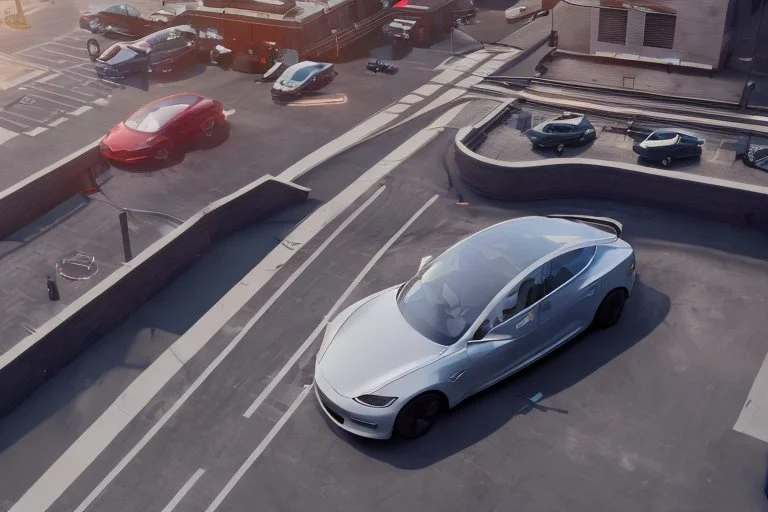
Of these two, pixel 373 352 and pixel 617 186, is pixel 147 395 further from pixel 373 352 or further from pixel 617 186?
pixel 617 186

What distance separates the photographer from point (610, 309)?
12.1 m

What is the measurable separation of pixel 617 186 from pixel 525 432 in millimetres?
7209

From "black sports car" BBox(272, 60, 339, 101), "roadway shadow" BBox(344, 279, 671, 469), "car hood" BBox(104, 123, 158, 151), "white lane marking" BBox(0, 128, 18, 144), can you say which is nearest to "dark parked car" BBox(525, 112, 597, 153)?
"roadway shadow" BBox(344, 279, 671, 469)

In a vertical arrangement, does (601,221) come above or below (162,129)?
above

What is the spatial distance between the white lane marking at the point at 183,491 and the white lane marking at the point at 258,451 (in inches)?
17.9

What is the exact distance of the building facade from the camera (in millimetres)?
25656

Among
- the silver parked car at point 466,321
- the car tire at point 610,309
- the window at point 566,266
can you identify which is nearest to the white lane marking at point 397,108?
the silver parked car at point 466,321

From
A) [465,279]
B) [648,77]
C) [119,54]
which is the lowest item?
[648,77]

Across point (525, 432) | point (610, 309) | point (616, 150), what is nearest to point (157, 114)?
point (616, 150)

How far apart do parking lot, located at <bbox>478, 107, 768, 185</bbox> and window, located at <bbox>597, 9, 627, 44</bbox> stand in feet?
27.2

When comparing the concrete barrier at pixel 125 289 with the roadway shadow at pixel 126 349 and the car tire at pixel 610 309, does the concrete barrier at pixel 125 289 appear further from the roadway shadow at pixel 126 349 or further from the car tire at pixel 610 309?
the car tire at pixel 610 309

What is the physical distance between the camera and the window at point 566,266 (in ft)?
37.5

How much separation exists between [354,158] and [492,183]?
14.1ft

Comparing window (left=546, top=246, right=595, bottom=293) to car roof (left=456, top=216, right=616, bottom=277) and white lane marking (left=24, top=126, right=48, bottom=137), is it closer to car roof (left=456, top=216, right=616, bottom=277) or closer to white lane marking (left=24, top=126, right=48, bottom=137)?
car roof (left=456, top=216, right=616, bottom=277)
